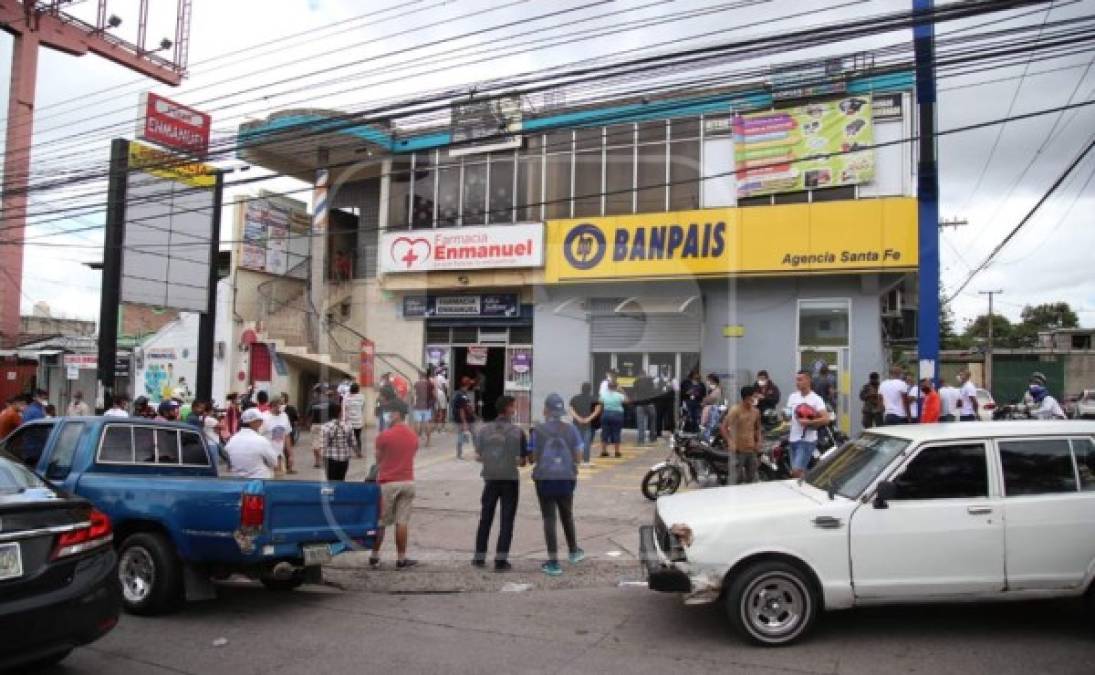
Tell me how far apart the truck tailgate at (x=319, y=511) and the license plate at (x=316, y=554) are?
57mm

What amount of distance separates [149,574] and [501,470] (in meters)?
3.26

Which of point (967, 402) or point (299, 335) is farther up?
point (299, 335)

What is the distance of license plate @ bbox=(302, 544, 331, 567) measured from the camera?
637 centimetres

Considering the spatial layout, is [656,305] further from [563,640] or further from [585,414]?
[563,640]

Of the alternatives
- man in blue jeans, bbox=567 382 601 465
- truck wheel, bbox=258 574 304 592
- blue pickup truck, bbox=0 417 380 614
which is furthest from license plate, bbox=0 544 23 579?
man in blue jeans, bbox=567 382 601 465

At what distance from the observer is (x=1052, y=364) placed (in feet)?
117

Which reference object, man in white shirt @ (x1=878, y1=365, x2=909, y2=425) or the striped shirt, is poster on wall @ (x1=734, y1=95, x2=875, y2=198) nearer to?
man in white shirt @ (x1=878, y1=365, x2=909, y2=425)

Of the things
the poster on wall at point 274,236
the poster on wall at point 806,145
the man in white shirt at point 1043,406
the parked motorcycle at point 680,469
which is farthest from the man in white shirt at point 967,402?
the poster on wall at point 274,236

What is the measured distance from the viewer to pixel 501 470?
792 cm

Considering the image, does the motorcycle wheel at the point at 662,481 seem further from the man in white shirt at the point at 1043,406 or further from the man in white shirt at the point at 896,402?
the man in white shirt at the point at 1043,406

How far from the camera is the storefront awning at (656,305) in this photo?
19531 mm

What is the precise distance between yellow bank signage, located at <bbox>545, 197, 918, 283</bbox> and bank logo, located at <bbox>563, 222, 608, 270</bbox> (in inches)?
1.0

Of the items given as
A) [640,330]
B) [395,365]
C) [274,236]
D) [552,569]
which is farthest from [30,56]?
[552,569]

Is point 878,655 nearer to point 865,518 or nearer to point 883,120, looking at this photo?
point 865,518
